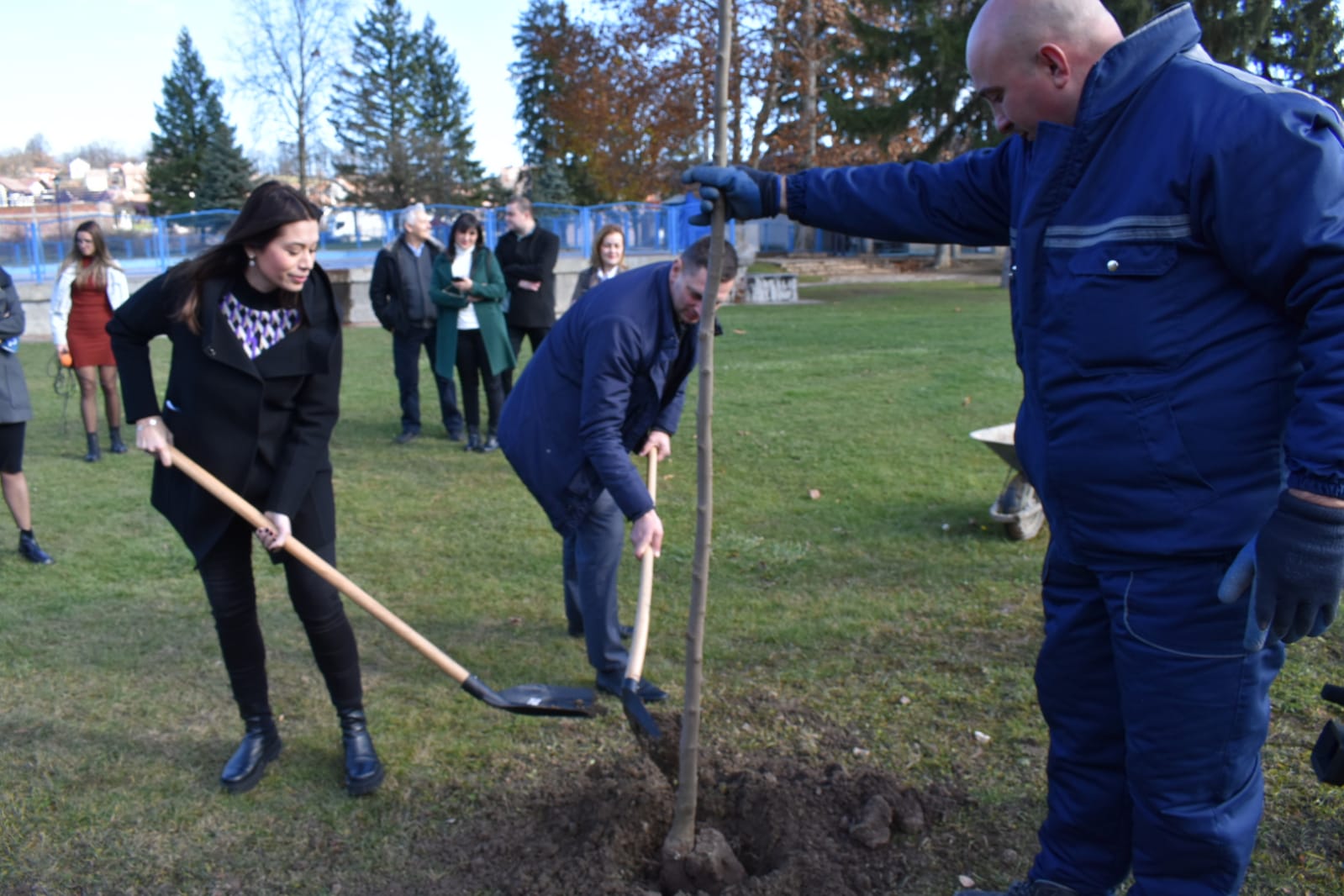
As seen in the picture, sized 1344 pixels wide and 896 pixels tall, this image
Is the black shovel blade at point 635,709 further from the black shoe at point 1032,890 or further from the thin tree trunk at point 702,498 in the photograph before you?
the black shoe at point 1032,890

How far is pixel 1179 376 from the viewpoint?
78.1 inches

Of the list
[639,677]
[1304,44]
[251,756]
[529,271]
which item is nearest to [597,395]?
[639,677]

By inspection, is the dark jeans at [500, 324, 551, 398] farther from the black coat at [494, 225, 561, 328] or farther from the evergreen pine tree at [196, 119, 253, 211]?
the evergreen pine tree at [196, 119, 253, 211]

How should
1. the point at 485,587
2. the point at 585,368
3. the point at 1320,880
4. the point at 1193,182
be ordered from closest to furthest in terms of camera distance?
the point at 1193,182 < the point at 1320,880 < the point at 585,368 < the point at 485,587

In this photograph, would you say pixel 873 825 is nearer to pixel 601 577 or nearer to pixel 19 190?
pixel 601 577

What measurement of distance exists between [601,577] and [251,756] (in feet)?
4.37

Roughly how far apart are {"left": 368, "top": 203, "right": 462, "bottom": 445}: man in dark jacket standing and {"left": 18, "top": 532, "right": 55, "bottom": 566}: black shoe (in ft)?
11.0

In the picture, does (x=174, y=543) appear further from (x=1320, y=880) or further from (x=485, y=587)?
(x=1320, y=880)

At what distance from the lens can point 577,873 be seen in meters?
2.92

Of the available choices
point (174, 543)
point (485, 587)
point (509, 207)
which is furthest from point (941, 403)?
point (174, 543)

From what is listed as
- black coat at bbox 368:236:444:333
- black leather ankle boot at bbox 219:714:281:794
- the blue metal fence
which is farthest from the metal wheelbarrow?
the blue metal fence

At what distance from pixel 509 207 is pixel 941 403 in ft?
14.3

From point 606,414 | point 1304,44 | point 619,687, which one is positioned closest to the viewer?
point 606,414

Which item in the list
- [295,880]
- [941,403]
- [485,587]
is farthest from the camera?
[941,403]
